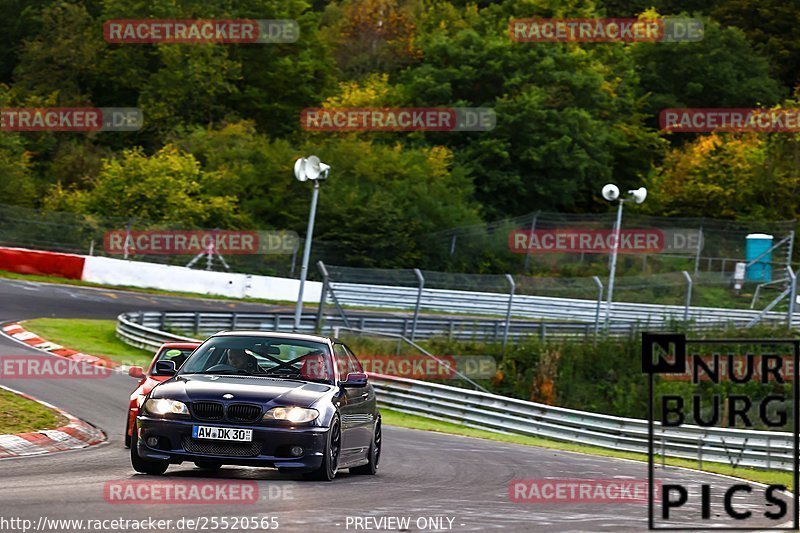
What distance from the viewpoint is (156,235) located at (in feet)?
151

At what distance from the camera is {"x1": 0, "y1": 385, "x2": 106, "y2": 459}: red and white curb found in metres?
14.2

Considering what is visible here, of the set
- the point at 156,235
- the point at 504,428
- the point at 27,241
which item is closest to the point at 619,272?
the point at 156,235

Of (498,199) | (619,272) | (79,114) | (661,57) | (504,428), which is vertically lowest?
(504,428)

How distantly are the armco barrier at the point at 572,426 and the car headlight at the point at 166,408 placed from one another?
13.4 metres

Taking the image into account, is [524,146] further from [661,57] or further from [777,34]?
[777,34]

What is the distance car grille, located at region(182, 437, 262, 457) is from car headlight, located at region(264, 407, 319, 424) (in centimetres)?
26

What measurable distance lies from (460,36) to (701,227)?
86.4 feet

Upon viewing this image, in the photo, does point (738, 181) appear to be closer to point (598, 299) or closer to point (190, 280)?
point (190, 280)

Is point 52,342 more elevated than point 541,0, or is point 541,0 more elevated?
point 541,0

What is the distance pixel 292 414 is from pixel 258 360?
116cm

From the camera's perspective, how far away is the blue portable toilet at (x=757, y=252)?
46.9 m

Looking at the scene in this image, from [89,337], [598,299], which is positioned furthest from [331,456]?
[89,337]

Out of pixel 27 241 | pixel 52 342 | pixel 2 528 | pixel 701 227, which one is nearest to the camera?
pixel 2 528

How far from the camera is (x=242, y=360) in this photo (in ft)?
40.7
